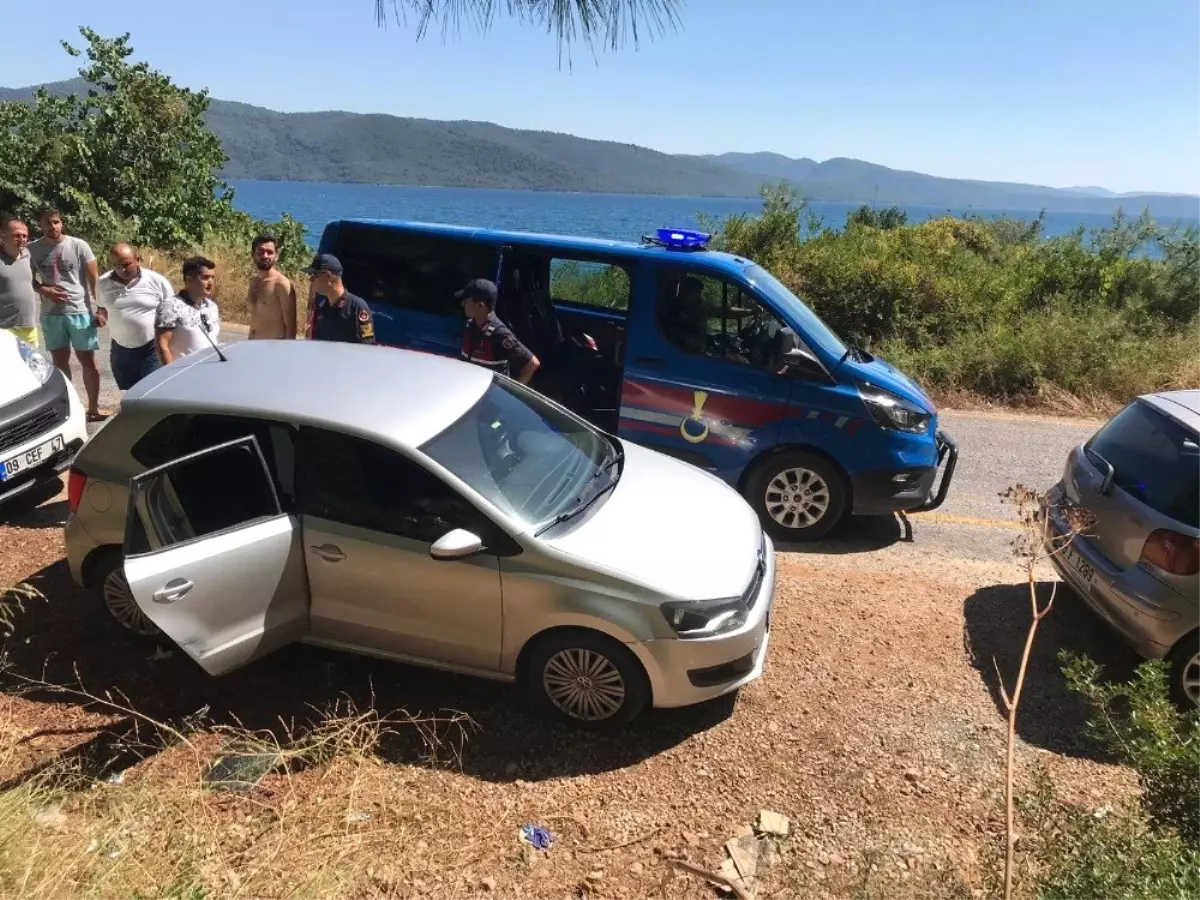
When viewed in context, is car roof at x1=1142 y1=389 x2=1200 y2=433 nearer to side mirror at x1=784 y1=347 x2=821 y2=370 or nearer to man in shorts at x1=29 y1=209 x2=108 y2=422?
side mirror at x1=784 y1=347 x2=821 y2=370

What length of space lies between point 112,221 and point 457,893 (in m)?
18.9

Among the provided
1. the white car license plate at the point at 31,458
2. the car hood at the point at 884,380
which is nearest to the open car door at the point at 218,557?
the white car license plate at the point at 31,458

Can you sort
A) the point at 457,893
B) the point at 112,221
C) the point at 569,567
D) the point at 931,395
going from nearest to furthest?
the point at 457,893, the point at 569,567, the point at 931,395, the point at 112,221

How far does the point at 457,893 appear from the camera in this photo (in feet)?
10.1

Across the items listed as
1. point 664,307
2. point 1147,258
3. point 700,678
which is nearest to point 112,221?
point 664,307

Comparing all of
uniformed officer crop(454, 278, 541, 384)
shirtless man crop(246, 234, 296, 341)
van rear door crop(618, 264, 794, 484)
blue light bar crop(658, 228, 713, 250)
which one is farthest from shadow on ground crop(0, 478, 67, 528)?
blue light bar crop(658, 228, 713, 250)

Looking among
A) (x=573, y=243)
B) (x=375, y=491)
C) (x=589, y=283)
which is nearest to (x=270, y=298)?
(x=573, y=243)

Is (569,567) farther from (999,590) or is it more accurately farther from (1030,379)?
(1030,379)

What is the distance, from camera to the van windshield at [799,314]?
620cm

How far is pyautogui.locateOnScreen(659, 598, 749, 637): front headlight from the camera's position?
371 cm

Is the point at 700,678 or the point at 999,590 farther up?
the point at 700,678

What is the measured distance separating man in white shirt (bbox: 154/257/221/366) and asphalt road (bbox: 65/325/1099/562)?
175 centimetres

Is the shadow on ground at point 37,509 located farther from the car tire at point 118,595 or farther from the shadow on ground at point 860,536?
the shadow on ground at point 860,536

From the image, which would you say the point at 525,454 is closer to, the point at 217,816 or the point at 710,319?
the point at 217,816
